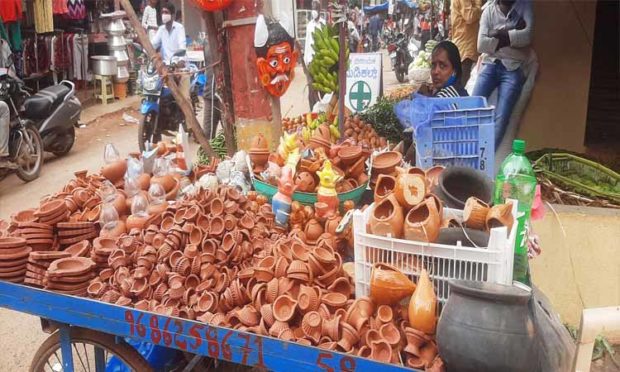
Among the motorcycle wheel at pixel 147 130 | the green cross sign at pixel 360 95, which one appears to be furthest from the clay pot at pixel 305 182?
the motorcycle wheel at pixel 147 130

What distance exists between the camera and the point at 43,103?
24.5 feet

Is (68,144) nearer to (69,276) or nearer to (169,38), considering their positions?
(169,38)

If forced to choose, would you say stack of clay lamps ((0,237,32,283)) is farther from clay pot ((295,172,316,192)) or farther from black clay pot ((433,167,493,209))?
black clay pot ((433,167,493,209))

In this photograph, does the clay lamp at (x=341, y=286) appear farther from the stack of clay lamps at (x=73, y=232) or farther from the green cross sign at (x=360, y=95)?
the green cross sign at (x=360, y=95)

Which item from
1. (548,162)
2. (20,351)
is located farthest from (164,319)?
(548,162)

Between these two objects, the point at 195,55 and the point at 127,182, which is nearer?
the point at 127,182

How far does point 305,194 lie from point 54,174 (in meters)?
5.66

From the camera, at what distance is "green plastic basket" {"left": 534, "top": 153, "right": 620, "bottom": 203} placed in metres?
3.90

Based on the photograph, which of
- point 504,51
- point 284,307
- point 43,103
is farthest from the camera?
point 43,103

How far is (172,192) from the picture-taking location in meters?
3.10

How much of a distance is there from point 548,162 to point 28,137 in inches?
229

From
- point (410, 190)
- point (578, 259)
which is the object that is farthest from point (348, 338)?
point (578, 259)

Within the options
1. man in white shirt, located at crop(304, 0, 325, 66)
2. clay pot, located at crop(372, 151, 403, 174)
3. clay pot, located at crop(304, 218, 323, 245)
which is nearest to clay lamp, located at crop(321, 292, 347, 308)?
clay pot, located at crop(304, 218, 323, 245)

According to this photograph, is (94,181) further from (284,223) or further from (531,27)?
(531,27)
